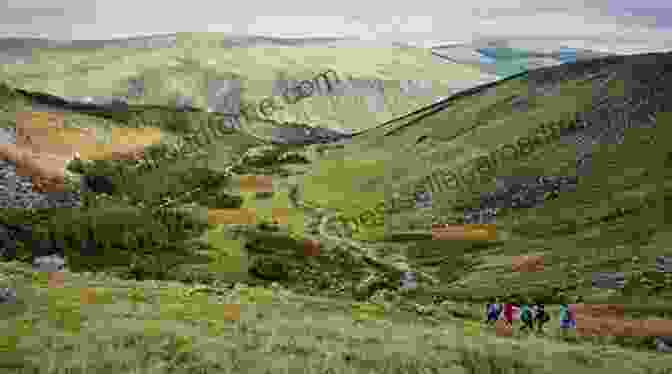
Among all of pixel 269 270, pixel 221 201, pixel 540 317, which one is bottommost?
pixel 221 201

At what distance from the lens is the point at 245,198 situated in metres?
101

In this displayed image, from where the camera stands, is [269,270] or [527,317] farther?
[269,270]

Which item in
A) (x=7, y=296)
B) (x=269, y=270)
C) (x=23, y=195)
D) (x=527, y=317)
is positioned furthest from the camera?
(x=23, y=195)

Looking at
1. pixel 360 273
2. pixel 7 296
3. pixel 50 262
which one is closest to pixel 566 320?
pixel 7 296

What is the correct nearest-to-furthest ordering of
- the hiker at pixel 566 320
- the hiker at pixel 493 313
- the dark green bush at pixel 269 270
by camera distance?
1. the hiker at pixel 566 320
2. the hiker at pixel 493 313
3. the dark green bush at pixel 269 270

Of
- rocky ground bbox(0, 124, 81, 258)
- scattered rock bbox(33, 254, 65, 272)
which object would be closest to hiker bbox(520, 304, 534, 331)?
scattered rock bbox(33, 254, 65, 272)

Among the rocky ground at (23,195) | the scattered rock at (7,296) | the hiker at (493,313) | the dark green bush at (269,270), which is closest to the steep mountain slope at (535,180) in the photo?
the hiker at (493,313)

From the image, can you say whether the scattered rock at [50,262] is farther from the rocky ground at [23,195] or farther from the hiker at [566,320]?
the hiker at [566,320]

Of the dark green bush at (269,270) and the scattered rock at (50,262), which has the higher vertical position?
the scattered rock at (50,262)

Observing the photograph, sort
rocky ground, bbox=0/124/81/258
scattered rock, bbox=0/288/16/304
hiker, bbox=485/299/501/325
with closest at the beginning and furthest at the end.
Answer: scattered rock, bbox=0/288/16/304 → hiker, bbox=485/299/501/325 → rocky ground, bbox=0/124/81/258

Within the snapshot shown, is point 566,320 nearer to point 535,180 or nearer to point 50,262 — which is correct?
point 50,262

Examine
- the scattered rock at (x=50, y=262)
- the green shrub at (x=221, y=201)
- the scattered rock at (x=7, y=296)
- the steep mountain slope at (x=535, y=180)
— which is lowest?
the green shrub at (x=221, y=201)

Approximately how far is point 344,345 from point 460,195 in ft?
243

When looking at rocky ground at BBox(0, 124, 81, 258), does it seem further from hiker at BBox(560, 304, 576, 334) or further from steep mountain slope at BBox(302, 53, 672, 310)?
hiker at BBox(560, 304, 576, 334)
